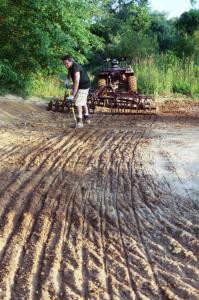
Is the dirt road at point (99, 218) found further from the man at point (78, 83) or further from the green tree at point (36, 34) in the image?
the green tree at point (36, 34)

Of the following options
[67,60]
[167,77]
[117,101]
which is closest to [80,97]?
[67,60]

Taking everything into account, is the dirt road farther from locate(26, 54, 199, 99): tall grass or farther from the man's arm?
locate(26, 54, 199, 99): tall grass

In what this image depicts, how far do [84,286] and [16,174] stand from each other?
360 cm

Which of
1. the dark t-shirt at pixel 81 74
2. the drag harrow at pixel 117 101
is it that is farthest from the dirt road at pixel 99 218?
the drag harrow at pixel 117 101

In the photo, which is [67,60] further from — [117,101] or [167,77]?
[167,77]

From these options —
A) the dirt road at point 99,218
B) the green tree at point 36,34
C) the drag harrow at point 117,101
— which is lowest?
the dirt road at point 99,218

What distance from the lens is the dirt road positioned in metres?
4.40

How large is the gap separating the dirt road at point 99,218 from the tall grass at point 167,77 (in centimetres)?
1067

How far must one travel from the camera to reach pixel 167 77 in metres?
21.6

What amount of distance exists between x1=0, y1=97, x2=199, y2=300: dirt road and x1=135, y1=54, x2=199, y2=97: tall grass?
10.7m

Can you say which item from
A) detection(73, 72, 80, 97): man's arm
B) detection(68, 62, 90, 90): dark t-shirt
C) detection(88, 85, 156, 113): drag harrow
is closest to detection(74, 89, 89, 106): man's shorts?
detection(68, 62, 90, 90): dark t-shirt

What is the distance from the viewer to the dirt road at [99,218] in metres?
4.40

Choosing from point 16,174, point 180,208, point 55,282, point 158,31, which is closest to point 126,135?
point 16,174

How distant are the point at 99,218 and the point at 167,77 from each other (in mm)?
16401
